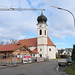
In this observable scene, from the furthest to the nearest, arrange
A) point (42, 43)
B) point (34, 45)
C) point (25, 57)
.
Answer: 1. point (34, 45)
2. point (42, 43)
3. point (25, 57)

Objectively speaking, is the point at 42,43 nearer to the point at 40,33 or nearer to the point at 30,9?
the point at 40,33

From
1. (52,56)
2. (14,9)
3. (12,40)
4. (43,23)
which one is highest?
(14,9)

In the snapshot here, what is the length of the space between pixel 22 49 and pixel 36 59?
532cm

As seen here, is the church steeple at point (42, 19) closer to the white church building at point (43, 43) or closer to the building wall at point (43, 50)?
the white church building at point (43, 43)

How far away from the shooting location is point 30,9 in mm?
53031

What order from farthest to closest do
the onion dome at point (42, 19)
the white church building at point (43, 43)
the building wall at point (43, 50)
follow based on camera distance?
the onion dome at point (42, 19)
the white church building at point (43, 43)
the building wall at point (43, 50)

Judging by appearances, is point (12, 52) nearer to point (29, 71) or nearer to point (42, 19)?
point (29, 71)

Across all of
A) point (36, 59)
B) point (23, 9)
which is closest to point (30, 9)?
point (23, 9)

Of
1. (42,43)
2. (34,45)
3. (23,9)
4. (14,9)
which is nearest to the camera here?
(14,9)

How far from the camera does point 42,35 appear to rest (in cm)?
5581

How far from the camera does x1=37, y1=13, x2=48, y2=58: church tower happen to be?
5466 cm

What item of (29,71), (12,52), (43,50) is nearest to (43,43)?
(43,50)

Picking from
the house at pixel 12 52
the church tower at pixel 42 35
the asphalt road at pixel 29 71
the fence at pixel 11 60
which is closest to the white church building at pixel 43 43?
the church tower at pixel 42 35

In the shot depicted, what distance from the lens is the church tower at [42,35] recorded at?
54656 millimetres
